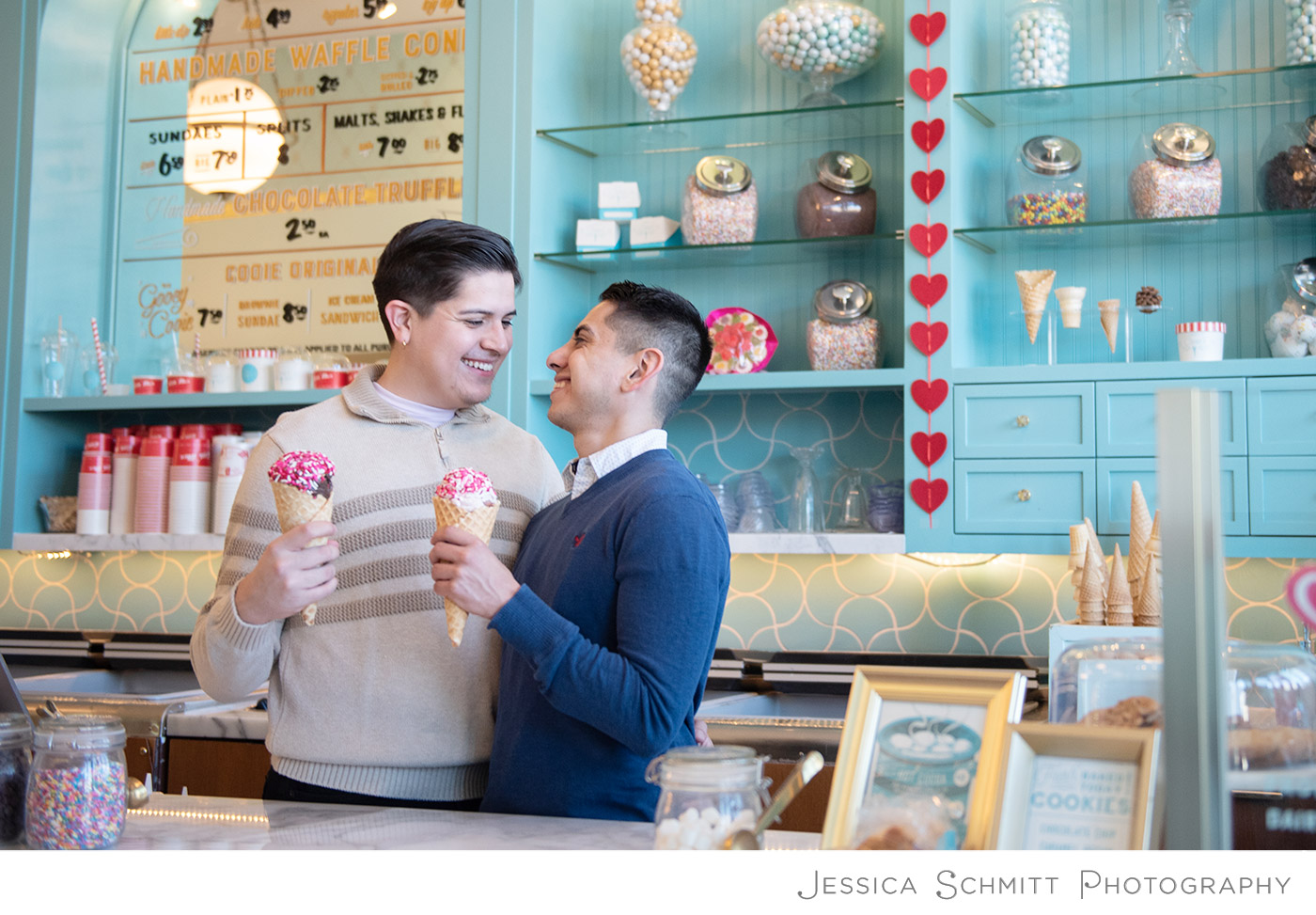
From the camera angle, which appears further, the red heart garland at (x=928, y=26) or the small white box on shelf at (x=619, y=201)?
the small white box on shelf at (x=619, y=201)

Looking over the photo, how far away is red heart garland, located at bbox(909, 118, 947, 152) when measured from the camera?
8.89 feet

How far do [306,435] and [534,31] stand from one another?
63.6 inches

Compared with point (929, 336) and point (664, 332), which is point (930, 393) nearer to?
point (929, 336)

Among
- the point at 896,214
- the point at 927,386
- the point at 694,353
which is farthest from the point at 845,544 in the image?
→ the point at 694,353

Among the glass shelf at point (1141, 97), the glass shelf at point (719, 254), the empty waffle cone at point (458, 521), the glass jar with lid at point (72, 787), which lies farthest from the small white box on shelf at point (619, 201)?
the glass jar with lid at point (72, 787)

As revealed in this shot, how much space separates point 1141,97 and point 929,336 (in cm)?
81

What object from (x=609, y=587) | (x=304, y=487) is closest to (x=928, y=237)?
(x=609, y=587)

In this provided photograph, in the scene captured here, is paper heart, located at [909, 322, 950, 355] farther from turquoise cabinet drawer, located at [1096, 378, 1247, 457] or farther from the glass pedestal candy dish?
the glass pedestal candy dish

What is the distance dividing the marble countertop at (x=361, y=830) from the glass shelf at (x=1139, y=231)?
180 cm

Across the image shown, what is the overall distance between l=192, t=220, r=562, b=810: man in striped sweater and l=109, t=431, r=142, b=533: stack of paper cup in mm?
1745

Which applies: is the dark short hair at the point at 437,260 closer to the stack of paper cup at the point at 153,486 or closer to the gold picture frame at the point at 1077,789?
the gold picture frame at the point at 1077,789

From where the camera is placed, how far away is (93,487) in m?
3.29

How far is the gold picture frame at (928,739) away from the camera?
0.93m

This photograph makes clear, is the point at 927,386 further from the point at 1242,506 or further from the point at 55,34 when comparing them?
the point at 55,34
